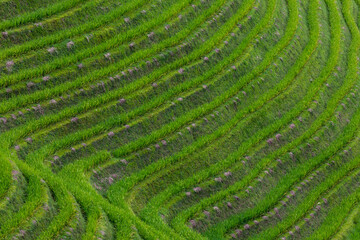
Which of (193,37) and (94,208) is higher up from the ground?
(193,37)

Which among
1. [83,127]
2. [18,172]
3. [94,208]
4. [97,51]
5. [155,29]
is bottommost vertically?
[94,208]

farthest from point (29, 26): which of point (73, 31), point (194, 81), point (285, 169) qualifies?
point (285, 169)

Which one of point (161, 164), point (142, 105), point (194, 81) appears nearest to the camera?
point (161, 164)

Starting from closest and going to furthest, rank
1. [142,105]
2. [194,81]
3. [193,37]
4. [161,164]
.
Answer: [161,164] < [142,105] < [194,81] < [193,37]

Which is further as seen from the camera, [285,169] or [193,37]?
[193,37]

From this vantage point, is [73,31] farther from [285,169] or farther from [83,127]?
[285,169]

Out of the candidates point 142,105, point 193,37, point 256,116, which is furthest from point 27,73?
point 256,116
